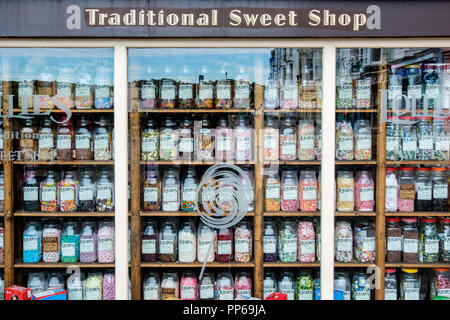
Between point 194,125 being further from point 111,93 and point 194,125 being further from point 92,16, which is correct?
point 92,16

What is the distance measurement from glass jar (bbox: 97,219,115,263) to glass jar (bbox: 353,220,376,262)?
178 cm

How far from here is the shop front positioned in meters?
2.80

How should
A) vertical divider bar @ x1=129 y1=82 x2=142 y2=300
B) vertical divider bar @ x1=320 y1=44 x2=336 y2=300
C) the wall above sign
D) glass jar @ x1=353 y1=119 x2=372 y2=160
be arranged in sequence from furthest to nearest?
glass jar @ x1=353 y1=119 x2=372 y2=160, vertical divider bar @ x1=129 y1=82 x2=142 y2=300, vertical divider bar @ x1=320 y1=44 x2=336 y2=300, the wall above sign

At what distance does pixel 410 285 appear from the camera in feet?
9.48

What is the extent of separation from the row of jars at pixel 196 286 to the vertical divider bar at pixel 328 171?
22.2 inches

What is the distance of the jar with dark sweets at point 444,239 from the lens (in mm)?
2865

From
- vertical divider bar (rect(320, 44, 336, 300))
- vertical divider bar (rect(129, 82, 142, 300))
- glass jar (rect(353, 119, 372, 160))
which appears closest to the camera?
vertical divider bar (rect(320, 44, 336, 300))

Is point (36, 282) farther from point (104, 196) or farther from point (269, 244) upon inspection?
point (269, 244)

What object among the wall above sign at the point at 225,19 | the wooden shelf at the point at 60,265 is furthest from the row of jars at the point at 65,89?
the wooden shelf at the point at 60,265

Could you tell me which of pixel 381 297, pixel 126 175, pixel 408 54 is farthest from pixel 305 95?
pixel 381 297

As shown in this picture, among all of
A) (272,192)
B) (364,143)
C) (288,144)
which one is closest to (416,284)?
(364,143)

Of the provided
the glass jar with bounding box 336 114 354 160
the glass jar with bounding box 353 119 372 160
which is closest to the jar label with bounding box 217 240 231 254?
the glass jar with bounding box 336 114 354 160

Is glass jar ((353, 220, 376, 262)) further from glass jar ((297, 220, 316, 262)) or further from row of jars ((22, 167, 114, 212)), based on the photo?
row of jars ((22, 167, 114, 212))

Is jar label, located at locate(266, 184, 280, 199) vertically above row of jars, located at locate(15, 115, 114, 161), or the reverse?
row of jars, located at locate(15, 115, 114, 161)
